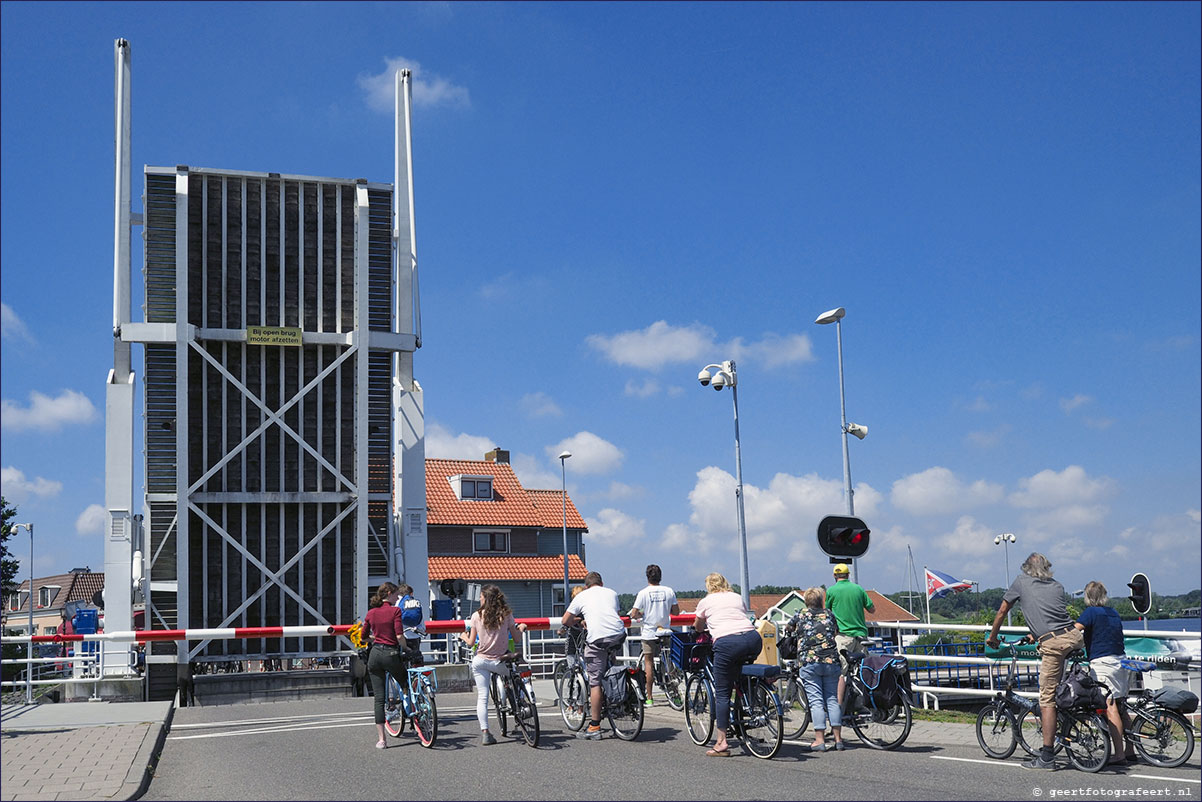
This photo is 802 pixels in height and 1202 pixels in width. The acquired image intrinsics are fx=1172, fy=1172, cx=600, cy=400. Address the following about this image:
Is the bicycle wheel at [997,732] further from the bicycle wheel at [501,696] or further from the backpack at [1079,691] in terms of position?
the bicycle wheel at [501,696]

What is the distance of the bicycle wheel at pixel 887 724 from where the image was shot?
11.2 m

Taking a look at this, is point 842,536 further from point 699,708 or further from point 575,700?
point 575,700

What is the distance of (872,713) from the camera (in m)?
11.3

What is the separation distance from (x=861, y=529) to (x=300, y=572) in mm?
11939

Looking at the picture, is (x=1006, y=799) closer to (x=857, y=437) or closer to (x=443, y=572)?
(x=857, y=437)

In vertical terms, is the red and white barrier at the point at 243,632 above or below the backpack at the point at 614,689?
above

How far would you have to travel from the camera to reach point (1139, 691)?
10023 millimetres

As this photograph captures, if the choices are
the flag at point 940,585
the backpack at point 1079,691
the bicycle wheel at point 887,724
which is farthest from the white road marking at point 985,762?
the flag at point 940,585

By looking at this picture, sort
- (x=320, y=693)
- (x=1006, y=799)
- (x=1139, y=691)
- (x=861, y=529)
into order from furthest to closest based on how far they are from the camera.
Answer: (x=320, y=693) < (x=861, y=529) < (x=1139, y=691) < (x=1006, y=799)

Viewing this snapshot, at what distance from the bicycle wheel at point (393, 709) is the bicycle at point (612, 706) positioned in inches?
69.5

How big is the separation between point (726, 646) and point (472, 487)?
48.9m

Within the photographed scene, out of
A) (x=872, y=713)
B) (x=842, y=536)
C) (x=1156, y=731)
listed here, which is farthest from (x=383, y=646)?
(x=1156, y=731)

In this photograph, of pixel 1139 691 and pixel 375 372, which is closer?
pixel 1139 691

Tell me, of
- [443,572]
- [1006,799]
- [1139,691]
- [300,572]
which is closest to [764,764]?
[1006,799]
